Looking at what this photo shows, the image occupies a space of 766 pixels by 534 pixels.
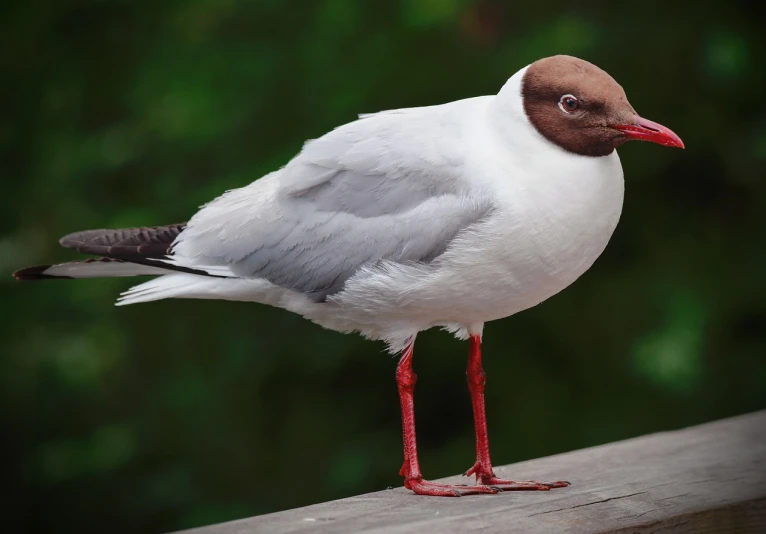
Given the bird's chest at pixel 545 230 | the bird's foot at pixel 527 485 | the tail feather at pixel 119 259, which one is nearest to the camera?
the bird's chest at pixel 545 230

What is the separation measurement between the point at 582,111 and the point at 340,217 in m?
0.57

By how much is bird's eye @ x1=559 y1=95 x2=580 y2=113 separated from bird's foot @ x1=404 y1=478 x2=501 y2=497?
829mm

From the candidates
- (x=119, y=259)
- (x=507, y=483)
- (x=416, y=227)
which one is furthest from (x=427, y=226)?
(x=119, y=259)

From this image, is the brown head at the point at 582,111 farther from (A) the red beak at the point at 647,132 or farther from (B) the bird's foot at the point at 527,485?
(B) the bird's foot at the point at 527,485

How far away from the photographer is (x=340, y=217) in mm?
2488

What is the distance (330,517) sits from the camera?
2299 mm

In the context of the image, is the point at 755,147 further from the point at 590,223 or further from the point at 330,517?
the point at 330,517

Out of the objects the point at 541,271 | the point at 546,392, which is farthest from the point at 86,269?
the point at 546,392

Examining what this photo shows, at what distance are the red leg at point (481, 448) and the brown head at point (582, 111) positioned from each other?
60 cm

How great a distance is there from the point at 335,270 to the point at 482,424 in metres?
0.51

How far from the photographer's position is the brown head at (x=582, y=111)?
2.28m

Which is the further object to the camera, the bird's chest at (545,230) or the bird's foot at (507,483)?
the bird's foot at (507,483)

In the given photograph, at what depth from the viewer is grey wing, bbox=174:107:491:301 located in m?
2.39

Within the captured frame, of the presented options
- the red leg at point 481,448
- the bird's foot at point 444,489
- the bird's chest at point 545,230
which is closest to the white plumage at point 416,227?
the bird's chest at point 545,230
